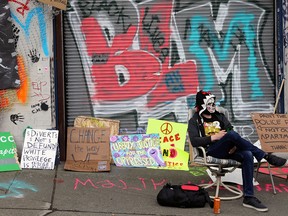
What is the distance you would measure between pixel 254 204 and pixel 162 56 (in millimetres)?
3178

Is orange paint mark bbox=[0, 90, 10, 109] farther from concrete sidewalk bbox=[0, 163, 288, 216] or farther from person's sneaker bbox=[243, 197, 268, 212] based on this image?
person's sneaker bbox=[243, 197, 268, 212]

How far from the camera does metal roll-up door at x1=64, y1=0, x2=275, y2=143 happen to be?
762cm

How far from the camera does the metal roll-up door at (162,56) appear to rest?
7.62 metres

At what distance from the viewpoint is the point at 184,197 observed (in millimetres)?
5371

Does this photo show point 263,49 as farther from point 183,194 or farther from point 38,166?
point 38,166

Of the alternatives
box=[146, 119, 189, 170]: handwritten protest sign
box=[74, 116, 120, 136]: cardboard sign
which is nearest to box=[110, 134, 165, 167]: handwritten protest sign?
box=[146, 119, 189, 170]: handwritten protest sign

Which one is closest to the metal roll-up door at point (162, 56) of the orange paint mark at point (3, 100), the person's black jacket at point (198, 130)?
the orange paint mark at point (3, 100)

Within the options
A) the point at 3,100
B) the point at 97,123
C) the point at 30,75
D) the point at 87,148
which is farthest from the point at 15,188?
the point at 30,75

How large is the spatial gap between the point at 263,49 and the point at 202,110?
2408 mm

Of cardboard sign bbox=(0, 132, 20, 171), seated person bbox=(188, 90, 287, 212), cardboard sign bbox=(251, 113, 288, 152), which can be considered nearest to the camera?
seated person bbox=(188, 90, 287, 212)

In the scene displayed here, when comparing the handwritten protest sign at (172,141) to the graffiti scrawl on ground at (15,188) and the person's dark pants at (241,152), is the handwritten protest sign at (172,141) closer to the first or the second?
the person's dark pants at (241,152)

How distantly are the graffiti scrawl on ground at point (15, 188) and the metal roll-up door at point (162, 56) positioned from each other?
1.75m

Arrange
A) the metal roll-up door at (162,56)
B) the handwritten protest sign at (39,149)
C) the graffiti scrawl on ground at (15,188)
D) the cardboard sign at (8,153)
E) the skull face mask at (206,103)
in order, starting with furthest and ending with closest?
the metal roll-up door at (162,56) → the handwritten protest sign at (39,149) → the cardboard sign at (8,153) → the skull face mask at (206,103) → the graffiti scrawl on ground at (15,188)

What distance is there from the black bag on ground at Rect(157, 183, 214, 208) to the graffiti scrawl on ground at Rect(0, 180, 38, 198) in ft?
5.82
